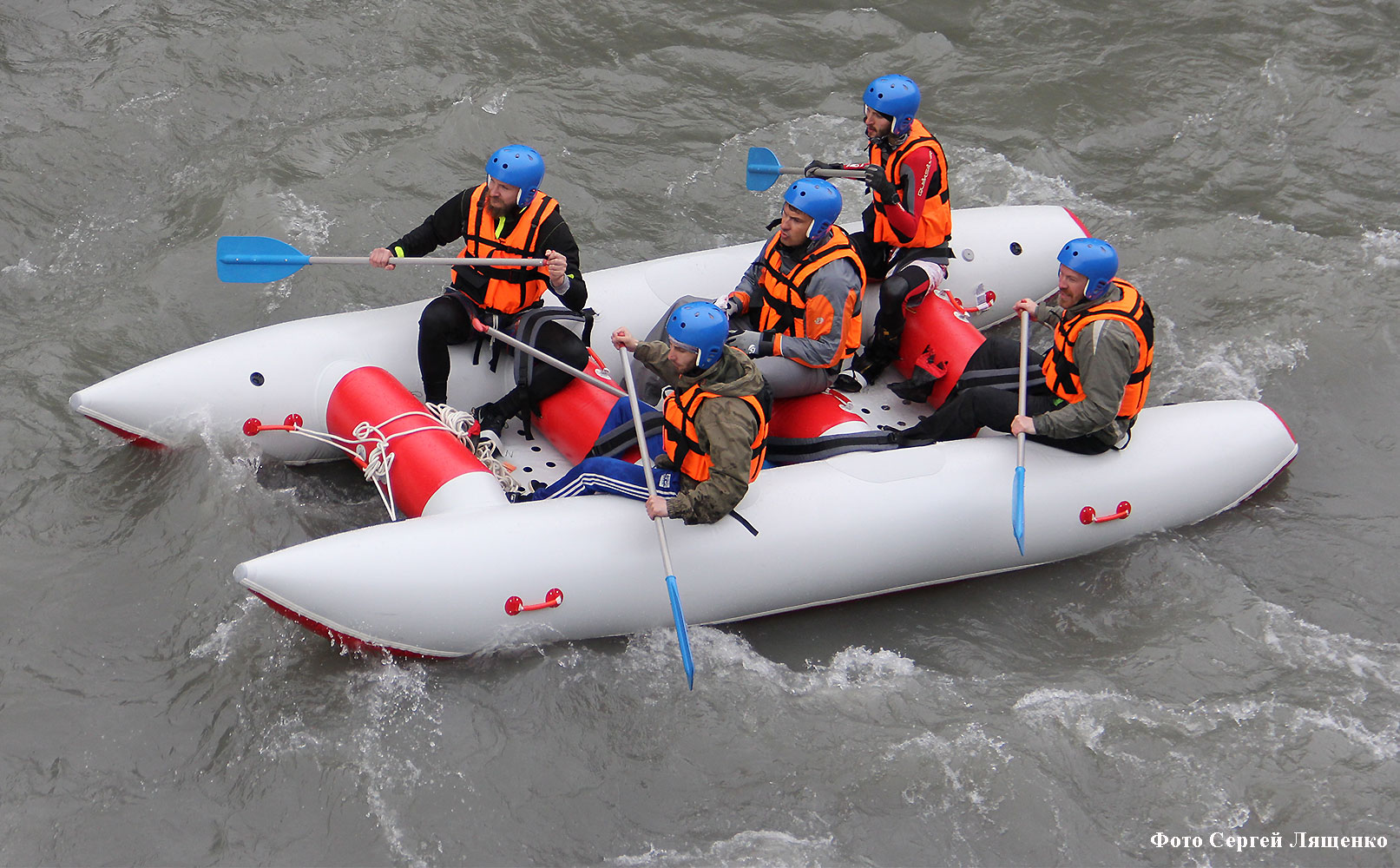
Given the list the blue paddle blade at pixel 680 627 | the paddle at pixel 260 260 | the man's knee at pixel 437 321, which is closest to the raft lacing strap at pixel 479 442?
the man's knee at pixel 437 321

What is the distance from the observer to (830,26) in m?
8.72

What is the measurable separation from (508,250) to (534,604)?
1573mm

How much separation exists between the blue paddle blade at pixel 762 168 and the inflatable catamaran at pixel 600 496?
1.23ft

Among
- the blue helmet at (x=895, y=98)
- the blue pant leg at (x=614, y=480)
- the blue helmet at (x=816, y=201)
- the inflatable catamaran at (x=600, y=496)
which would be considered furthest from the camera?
the blue helmet at (x=895, y=98)

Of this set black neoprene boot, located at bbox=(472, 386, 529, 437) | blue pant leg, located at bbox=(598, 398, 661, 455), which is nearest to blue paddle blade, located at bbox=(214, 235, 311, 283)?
black neoprene boot, located at bbox=(472, 386, 529, 437)

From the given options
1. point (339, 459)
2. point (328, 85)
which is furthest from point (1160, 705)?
point (328, 85)

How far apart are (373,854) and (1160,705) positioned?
2.93 m

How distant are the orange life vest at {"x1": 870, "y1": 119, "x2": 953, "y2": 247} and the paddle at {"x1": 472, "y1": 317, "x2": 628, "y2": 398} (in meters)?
1.56

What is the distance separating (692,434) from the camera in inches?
182

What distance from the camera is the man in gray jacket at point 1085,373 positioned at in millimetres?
4863

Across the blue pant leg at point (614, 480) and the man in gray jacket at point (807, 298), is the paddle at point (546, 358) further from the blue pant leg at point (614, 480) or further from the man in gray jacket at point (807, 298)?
the man in gray jacket at point (807, 298)

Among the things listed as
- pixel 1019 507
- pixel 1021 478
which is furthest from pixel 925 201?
pixel 1019 507

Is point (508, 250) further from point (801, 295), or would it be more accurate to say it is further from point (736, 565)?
point (736, 565)

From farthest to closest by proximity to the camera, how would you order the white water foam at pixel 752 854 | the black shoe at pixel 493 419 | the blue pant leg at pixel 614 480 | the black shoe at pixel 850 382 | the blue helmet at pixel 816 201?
1. the black shoe at pixel 850 382
2. the black shoe at pixel 493 419
3. the blue helmet at pixel 816 201
4. the blue pant leg at pixel 614 480
5. the white water foam at pixel 752 854
